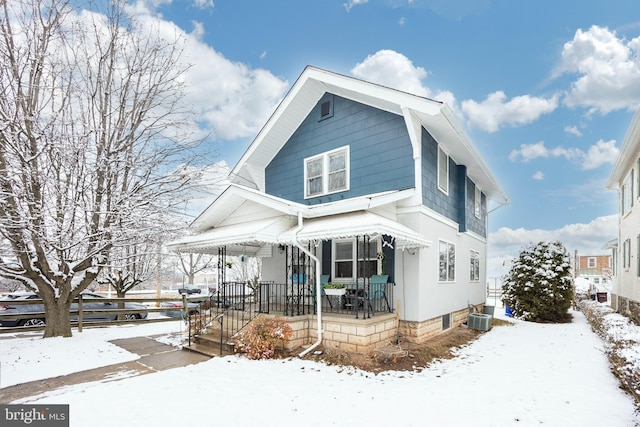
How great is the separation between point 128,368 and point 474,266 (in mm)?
12973

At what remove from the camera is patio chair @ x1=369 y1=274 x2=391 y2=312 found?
9266mm

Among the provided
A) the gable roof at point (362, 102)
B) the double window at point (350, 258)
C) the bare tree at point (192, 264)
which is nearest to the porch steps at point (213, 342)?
the double window at point (350, 258)

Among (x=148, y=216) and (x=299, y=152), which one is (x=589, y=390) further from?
(x=148, y=216)

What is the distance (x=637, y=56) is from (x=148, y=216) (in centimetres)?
1531

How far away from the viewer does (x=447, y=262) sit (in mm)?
11398

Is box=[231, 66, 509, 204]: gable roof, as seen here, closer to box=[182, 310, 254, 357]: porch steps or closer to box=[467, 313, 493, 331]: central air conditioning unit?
box=[467, 313, 493, 331]: central air conditioning unit

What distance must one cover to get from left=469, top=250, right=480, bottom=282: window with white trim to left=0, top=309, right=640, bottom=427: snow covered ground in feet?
18.9

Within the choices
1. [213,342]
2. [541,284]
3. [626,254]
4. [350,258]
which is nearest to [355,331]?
[350,258]

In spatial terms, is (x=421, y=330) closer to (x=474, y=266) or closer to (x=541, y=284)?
(x=474, y=266)

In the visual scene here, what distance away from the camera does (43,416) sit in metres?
4.99

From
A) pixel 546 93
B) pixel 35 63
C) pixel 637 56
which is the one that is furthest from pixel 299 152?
pixel 546 93

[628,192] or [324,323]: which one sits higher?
[628,192]

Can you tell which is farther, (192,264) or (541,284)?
(192,264)

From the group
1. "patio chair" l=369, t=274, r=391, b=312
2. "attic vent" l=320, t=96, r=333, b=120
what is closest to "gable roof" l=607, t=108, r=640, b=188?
"patio chair" l=369, t=274, r=391, b=312
